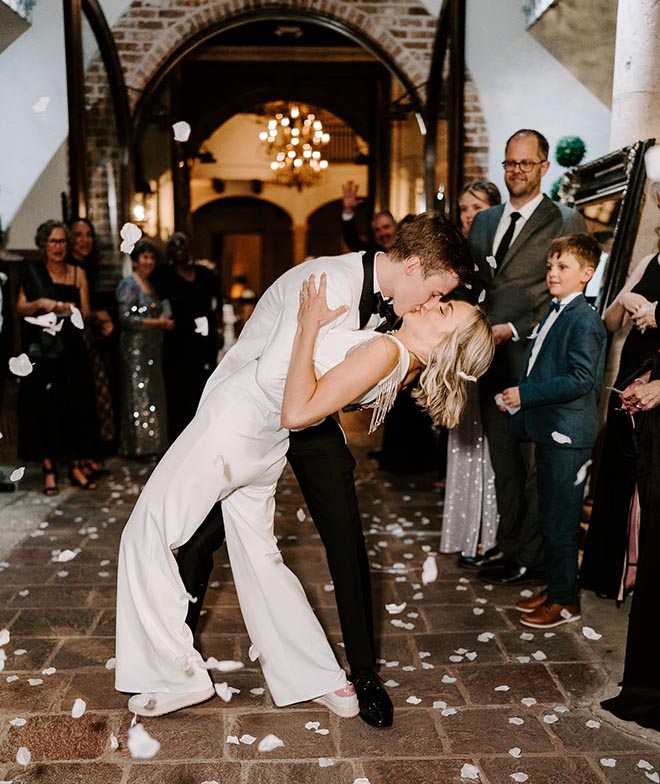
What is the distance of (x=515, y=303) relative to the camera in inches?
158

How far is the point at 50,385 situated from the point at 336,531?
11.1 ft

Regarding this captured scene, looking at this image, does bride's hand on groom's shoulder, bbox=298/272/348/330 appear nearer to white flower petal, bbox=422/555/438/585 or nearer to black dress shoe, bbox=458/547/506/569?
white flower petal, bbox=422/555/438/585

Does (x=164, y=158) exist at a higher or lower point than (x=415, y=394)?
higher

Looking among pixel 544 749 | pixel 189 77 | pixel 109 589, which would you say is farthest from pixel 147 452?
pixel 189 77

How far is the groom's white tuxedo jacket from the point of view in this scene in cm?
254

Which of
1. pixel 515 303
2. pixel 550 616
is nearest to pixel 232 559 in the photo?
pixel 550 616

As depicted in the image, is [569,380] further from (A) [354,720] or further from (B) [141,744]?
(B) [141,744]

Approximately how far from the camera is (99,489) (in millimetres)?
5730

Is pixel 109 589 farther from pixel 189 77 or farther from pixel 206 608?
pixel 189 77

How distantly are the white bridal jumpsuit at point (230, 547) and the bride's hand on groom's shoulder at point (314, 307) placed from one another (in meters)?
0.09

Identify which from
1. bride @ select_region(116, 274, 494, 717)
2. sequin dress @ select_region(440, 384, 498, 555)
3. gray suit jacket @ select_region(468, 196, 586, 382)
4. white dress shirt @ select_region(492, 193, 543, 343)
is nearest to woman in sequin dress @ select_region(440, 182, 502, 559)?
sequin dress @ select_region(440, 384, 498, 555)

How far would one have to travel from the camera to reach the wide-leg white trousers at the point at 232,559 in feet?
8.70

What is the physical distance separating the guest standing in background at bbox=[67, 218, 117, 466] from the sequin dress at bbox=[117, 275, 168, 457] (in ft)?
0.40

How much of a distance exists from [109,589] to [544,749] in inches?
81.9
